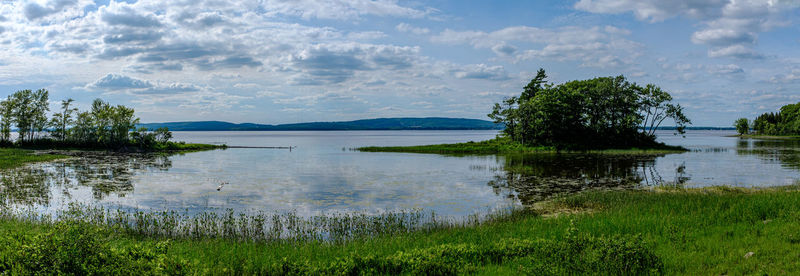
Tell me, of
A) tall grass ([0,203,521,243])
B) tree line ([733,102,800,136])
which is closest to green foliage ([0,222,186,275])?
tall grass ([0,203,521,243])

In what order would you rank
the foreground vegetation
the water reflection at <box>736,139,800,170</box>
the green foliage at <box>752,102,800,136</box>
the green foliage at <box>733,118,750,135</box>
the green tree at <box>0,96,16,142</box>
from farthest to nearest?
the green foliage at <box>733,118,750,135</box>
the green foliage at <box>752,102,800,136</box>
the green tree at <box>0,96,16,142</box>
the water reflection at <box>736,139,800,170</box>
the foreground vegetation

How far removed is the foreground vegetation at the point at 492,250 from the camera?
8680 mm

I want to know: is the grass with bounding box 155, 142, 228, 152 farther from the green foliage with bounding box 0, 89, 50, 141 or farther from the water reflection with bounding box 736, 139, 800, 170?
the water reflection with bounding box 736, 139, 800, 170

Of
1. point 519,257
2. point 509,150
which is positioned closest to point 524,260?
point 519,257

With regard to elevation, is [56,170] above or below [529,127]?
below

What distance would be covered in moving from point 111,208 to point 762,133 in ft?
743

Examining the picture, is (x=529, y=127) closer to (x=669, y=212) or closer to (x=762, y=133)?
(x=669, y=212)

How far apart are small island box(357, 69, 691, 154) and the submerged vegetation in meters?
39.8

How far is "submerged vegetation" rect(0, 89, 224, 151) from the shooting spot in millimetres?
71500

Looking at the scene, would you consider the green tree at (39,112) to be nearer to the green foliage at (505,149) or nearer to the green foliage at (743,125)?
the green foliage at (505,149)

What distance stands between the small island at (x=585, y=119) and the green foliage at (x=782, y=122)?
88764mm

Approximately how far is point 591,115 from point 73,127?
90709 millimetres

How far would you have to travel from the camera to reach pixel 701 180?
32.2 meters

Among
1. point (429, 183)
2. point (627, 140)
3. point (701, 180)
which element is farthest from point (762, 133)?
point (429, 183)
